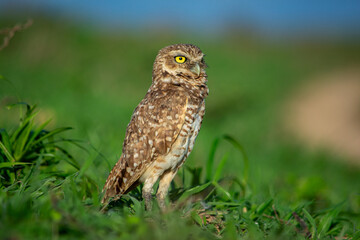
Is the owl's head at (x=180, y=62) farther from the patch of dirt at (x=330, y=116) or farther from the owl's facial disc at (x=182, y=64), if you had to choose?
the patch of dirt at (x=330, y=116)

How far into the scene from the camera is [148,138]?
2.99 metres

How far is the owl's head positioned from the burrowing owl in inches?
4.5

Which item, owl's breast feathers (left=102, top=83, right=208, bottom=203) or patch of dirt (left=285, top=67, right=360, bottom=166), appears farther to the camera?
patch of dirt (left=285, top=67, right=360, bottom=166)

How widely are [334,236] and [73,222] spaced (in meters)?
2.24

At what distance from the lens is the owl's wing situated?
294cm

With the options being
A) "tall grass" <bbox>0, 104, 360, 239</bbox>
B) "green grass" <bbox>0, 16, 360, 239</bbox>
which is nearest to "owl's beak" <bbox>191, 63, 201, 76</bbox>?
"green grass" <bbox>0, 16, 360, 239</bbox>

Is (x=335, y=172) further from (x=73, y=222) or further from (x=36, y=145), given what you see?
(x=73, y=222)

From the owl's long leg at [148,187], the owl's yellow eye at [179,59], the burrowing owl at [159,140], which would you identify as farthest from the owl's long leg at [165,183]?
the owl's yellow eye at [179,59]

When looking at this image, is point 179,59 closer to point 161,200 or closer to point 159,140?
point 159,140

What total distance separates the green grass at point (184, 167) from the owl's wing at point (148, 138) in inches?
6.5

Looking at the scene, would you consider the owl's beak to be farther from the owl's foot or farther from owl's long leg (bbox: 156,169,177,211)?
the owl's foot

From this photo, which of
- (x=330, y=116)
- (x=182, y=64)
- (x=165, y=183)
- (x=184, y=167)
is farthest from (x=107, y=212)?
(x=330, y=116)

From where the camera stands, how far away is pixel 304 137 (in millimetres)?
9219

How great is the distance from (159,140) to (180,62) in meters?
0.70
